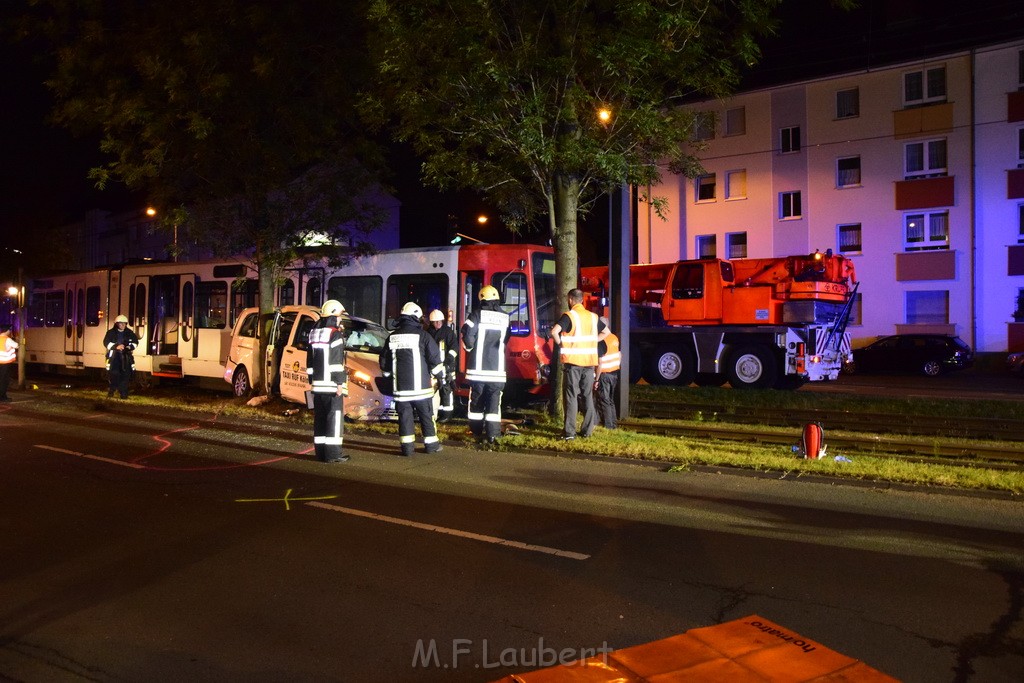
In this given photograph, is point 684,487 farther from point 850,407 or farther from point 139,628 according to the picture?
point 850,407

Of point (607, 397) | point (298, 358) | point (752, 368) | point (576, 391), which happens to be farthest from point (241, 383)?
point (752, 368)

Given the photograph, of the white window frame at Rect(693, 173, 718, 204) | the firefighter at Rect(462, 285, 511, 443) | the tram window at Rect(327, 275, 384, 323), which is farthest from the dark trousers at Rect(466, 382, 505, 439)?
the white window frame at Rect(693, 173, 718, 204)

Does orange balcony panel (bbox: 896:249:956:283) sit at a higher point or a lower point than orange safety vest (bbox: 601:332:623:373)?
higher

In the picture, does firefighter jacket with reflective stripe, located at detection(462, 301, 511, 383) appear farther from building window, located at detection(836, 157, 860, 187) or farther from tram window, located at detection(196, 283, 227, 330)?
building window, located at detection(836, 157, 860, 187)

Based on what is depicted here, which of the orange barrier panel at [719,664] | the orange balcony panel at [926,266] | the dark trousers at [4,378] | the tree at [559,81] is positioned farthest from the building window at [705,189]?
the orange barrier panel at [719,664]

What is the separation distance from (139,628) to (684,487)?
16.9ft

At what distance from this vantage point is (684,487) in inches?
317

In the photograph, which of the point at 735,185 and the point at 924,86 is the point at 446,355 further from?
the point at 924,86

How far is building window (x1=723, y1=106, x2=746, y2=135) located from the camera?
3347cm

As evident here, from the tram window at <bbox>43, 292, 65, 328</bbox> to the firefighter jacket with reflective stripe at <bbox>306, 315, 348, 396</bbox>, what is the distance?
1749cm

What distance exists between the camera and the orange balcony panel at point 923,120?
94.6 feet

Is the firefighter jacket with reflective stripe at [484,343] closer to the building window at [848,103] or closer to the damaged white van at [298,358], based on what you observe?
the damaged white van at [298,358]

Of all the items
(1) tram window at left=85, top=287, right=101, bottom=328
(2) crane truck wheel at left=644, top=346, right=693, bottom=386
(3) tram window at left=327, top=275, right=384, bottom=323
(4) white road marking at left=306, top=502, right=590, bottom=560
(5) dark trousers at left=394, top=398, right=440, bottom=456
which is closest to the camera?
(4) white road marking at left=306, top=502, right=590, bottom=560

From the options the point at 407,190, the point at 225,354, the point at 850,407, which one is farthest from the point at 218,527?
the point at 407,190
